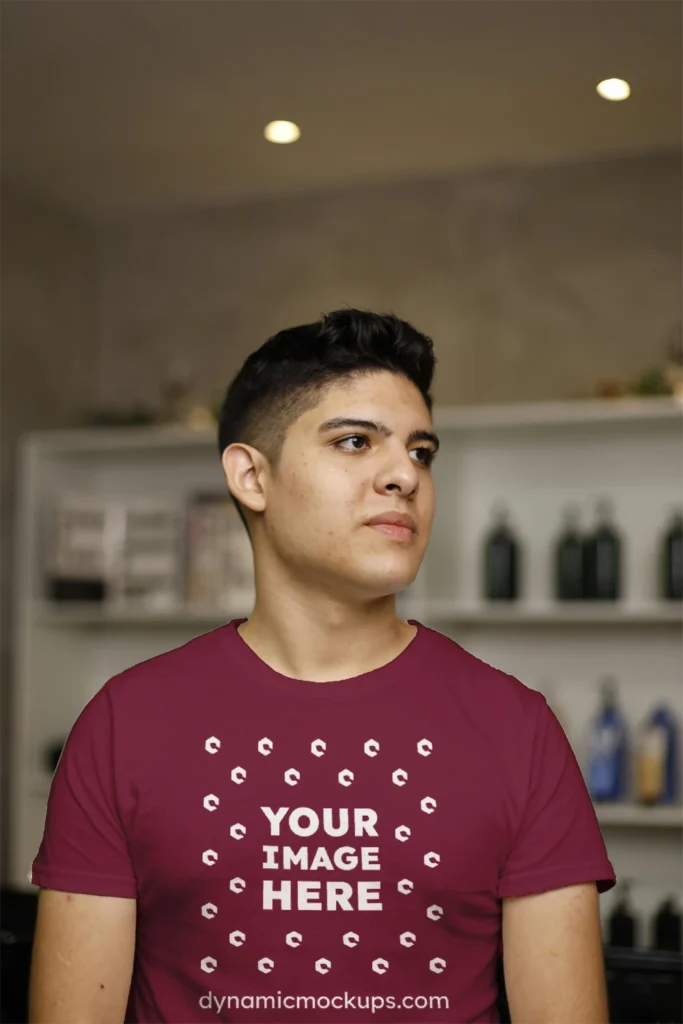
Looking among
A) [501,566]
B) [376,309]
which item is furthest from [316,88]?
[501,566]

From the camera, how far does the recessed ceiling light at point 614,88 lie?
146 inches

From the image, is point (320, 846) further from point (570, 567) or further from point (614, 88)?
point (614, 88)

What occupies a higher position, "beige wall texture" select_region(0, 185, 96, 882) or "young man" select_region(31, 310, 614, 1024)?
"beige wall texture" select_region(0, 185, 96, 882)

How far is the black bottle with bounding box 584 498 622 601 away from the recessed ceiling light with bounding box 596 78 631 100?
4.10 feet

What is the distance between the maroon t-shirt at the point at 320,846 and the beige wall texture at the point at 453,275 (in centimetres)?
286

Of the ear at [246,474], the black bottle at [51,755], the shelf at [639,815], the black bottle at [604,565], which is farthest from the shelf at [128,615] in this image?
the ear at [246,474]

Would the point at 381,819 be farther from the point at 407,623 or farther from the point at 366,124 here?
the point at 366,124

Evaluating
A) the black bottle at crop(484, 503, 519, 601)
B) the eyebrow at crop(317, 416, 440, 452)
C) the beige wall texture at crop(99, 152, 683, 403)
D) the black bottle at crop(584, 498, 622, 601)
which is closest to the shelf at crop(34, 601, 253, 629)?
the black bottle at crop(484, 503, 519, 601)

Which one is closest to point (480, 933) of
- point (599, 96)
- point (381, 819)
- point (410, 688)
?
point (381, 819)

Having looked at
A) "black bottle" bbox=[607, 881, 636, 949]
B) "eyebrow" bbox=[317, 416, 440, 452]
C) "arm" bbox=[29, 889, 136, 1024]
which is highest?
"eyebrow" bbox=[317, 416, 440, 452]

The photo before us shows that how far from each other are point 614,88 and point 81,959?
311cm

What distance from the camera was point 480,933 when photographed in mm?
1362

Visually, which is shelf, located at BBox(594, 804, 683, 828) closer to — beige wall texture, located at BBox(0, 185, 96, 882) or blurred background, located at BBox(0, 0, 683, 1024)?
blurred background, located at BBox(0, 0, 683, 1024)

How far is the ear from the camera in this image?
1508mm
